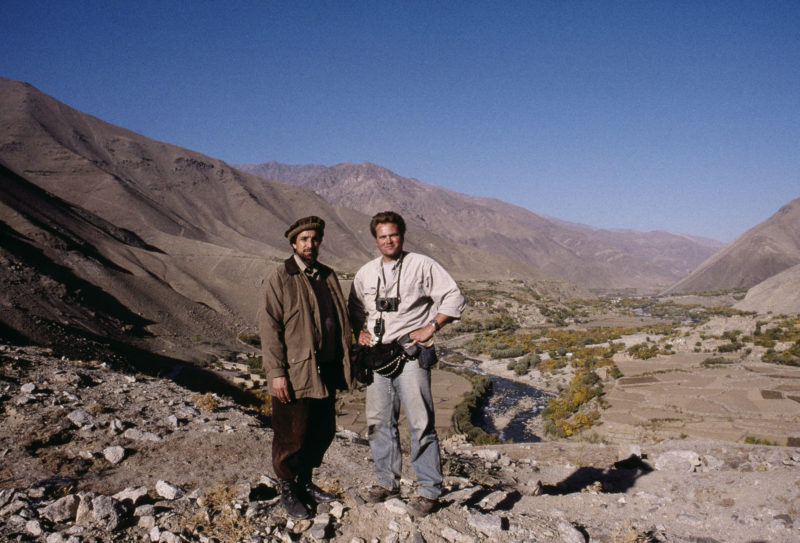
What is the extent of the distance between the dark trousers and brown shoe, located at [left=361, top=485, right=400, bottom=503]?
51cm

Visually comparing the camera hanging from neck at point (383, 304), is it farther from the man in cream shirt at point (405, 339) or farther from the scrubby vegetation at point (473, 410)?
the scrubby vegetation at point (473, 410)

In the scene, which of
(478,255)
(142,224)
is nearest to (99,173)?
(142,224)

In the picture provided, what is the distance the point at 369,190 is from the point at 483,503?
582 ft

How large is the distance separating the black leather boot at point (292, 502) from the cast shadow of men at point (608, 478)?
3.53m

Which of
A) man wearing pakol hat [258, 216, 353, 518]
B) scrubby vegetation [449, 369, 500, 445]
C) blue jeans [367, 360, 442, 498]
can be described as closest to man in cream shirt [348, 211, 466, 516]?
blue jeans [367, 360, 442, 498]

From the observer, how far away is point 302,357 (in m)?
3.17

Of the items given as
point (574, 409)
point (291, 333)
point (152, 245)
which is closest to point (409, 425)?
point (291, 333)

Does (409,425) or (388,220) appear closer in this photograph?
(409,425)

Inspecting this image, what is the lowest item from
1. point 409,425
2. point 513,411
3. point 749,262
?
point 513,411

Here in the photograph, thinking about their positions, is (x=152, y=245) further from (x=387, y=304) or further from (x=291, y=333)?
(x=387, y=304)

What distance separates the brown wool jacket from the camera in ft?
10.3

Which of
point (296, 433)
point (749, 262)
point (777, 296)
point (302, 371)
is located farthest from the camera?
point (749, 262)

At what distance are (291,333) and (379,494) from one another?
1443mm

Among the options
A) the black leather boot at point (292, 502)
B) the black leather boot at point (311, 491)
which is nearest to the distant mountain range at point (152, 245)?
the black leather boot at point (311, 491)
